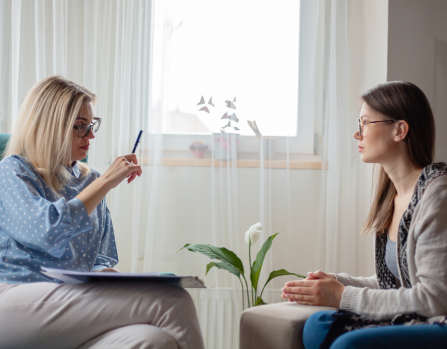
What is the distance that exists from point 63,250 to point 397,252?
906mm

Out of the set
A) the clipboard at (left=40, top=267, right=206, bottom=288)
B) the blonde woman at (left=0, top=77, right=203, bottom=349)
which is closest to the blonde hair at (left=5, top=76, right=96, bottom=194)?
the blonde woman at (left=0, top=77, right=203, bottom=349)

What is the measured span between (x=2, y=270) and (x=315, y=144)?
1577 millimetres

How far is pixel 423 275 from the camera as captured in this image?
3.20ft

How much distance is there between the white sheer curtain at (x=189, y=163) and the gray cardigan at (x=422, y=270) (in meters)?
1.07

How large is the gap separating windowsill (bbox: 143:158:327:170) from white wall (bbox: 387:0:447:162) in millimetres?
554

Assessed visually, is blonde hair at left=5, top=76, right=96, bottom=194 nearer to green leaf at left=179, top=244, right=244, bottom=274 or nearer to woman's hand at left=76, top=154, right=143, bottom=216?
woman's hand at left=76, top=154, right=143, bottom=216

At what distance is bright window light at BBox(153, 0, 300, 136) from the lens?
2.18m

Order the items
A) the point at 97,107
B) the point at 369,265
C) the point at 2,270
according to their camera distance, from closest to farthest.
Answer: the point at 2,270 < the point at 369,265 < the point at 97,107

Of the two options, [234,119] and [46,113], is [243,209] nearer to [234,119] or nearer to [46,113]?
[234,119]

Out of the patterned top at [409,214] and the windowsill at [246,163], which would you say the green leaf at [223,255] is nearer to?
the windowsill at [246,163]

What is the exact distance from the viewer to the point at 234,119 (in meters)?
2.16

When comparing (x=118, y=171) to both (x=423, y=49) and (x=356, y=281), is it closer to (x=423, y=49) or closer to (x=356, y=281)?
(x=356, y=281)

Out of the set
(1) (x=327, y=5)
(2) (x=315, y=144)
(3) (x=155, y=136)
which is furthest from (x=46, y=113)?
(1) (x=327, y=5)

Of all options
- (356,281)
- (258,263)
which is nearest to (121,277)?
(356,281)
